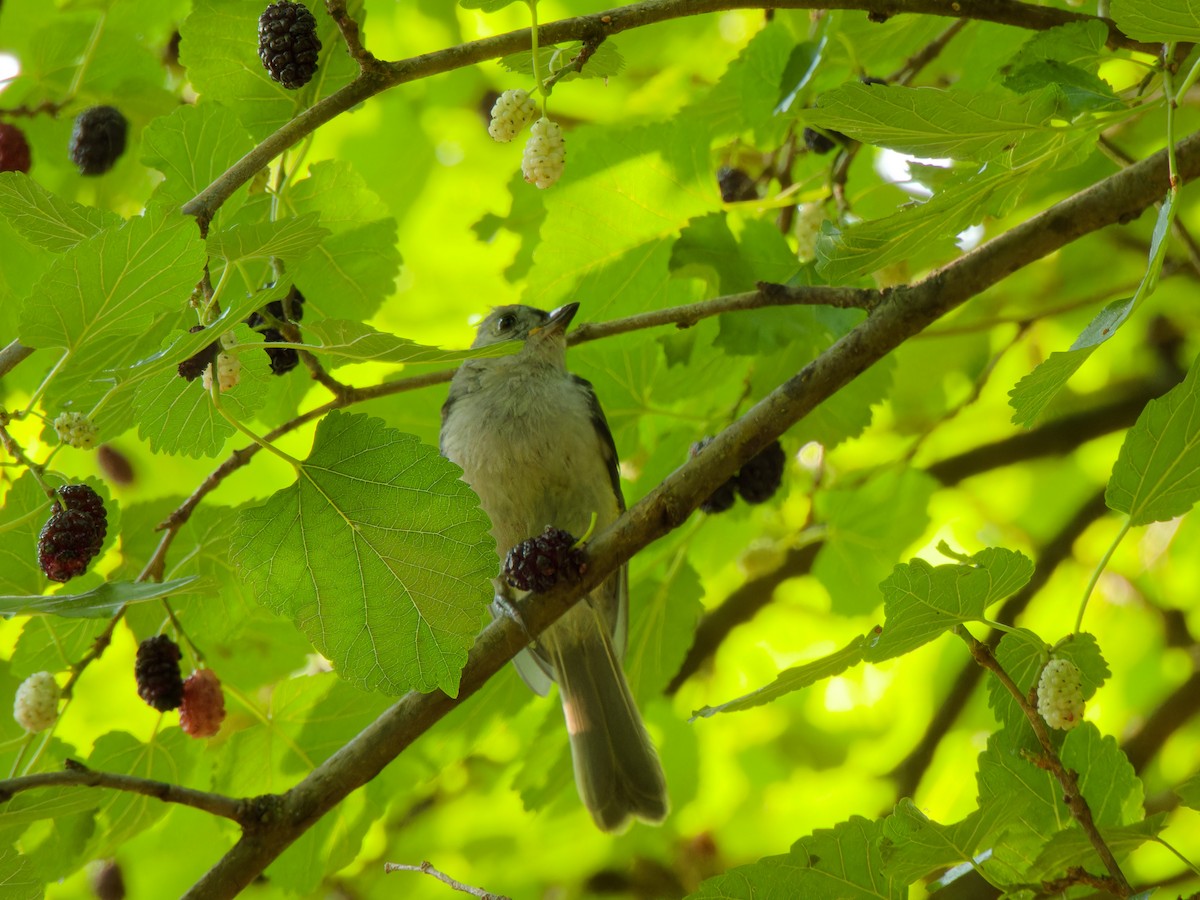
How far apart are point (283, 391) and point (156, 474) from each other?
1.57 m

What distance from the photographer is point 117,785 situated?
2.07 m

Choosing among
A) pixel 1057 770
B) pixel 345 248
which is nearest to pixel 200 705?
pixel 345 248

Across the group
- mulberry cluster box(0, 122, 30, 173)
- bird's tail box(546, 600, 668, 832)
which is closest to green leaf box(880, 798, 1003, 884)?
bird's tail box(546, 600, 668, 832)

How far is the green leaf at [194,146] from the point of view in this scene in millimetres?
2248

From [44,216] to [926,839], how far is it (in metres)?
1.68

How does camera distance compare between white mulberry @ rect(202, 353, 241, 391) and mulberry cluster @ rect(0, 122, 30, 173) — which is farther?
mulberry cluster @ rect(0, 122, 30, 173)

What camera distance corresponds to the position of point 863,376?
3.06m

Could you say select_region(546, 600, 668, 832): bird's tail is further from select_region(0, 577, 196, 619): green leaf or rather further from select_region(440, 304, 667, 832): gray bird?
select_region(0, 577, 196, 619): green leaf

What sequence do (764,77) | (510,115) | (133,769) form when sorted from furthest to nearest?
(764,77)
(133,769)
(510,115)

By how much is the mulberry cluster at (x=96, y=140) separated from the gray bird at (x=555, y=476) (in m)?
1.26

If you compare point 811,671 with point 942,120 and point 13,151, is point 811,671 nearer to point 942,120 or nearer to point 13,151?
point 942,120

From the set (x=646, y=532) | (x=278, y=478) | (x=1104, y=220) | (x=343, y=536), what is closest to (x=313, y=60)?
(x=343, y=536)

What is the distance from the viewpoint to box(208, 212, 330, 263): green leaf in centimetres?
181

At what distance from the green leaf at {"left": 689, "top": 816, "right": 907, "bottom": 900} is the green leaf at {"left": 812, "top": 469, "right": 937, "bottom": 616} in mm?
1555
